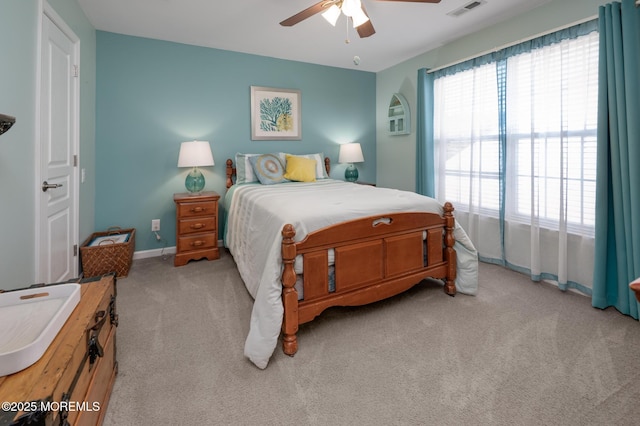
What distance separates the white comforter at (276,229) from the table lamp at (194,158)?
2.19ft

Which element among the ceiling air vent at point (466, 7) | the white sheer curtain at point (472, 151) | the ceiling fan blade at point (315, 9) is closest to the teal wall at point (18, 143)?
the ceiling fan blade at point (315, 9)

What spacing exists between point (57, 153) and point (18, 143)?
631 millimetres

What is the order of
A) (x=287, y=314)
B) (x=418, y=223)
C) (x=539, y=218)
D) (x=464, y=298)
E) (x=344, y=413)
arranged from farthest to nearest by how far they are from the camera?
(x=539, y=218) < (x=464, y=298) < (x=418, y=223) < (x=287, y=314) < (x=344, y=413)

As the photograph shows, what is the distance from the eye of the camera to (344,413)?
4.59 ft

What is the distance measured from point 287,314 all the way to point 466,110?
2988 millimetres

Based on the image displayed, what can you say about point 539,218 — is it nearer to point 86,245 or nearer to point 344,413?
point 344,413

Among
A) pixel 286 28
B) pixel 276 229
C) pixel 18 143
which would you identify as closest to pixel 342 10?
pixel 286 28

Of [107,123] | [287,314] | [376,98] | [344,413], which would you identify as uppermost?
[376,98]

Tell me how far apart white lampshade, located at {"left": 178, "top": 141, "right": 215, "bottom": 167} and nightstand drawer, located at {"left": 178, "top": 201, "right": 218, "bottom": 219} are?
419 millimetres

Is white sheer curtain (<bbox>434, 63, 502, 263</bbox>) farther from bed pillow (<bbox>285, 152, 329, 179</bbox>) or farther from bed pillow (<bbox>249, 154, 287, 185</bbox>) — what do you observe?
bed pillow (<bbox>249, 154, 287, 185</bbox>)

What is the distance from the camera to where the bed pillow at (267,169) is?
358 cm

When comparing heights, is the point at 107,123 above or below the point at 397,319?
above

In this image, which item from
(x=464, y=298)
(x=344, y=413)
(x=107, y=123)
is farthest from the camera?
(x=107, y=123)

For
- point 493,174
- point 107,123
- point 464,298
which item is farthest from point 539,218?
point 107,123
